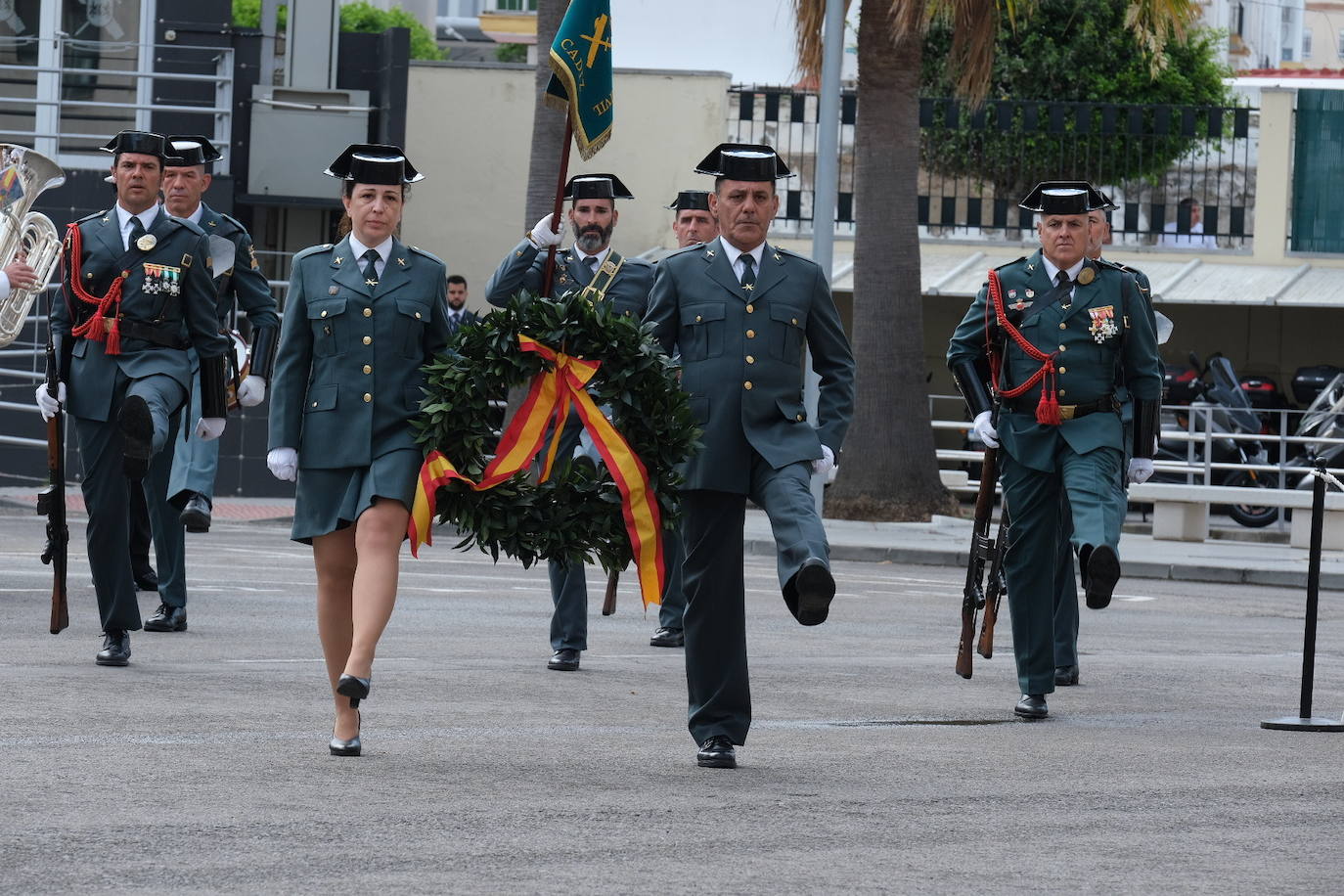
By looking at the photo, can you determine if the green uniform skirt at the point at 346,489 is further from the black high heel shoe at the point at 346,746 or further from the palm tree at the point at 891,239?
the palm tree at the point at 891,239

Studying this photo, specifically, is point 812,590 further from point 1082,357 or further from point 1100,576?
point 1082,357

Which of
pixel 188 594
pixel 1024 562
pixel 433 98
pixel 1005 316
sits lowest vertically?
pixel 188 594

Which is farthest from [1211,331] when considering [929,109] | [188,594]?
[188,594]

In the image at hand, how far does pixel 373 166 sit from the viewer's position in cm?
755

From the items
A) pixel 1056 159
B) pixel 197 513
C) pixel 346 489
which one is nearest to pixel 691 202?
pixel 197 513

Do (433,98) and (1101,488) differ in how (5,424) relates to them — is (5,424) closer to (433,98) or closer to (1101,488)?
(433,98)

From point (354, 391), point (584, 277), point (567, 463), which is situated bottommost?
point (567, 463)

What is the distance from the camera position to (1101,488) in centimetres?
892

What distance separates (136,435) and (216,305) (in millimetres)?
932

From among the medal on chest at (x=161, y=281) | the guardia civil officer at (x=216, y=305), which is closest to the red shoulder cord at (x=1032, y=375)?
the guardia civil officer at (x=216, y=305)

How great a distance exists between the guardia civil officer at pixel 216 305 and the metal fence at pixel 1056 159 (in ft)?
55.8

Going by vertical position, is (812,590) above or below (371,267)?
below

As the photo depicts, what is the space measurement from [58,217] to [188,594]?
10.7 m

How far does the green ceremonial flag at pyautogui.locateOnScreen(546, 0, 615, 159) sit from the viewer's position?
8.23 m
